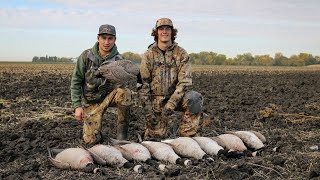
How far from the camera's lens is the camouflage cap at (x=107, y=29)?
7.41 m

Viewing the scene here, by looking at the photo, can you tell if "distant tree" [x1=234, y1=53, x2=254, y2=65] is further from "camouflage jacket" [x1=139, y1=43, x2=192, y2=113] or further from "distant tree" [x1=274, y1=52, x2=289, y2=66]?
"camouflage jacket" [x1=139, y1=43, x2=192, y2=113]

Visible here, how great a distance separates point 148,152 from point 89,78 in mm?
1973

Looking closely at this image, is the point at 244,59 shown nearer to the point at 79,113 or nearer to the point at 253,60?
the point at 253,60

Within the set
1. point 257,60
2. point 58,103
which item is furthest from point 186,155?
point 257,60

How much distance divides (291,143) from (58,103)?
6.99 m

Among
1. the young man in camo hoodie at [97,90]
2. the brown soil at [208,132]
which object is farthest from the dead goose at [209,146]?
the young man in camo hoodie at [97,90]

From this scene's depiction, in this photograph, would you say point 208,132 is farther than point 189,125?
Yes

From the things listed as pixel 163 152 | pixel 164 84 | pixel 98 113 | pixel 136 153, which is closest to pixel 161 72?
pixel 164 84

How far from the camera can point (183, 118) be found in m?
7.97

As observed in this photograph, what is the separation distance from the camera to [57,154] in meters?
6.25

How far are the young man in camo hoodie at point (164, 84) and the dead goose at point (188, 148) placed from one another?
51.7 inches

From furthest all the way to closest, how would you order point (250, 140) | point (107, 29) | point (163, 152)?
point (107, 29) → point (250, 140) → point (163, 152)

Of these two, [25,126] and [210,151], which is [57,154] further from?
[25,126]

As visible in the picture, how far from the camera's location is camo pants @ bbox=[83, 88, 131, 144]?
769 cm
